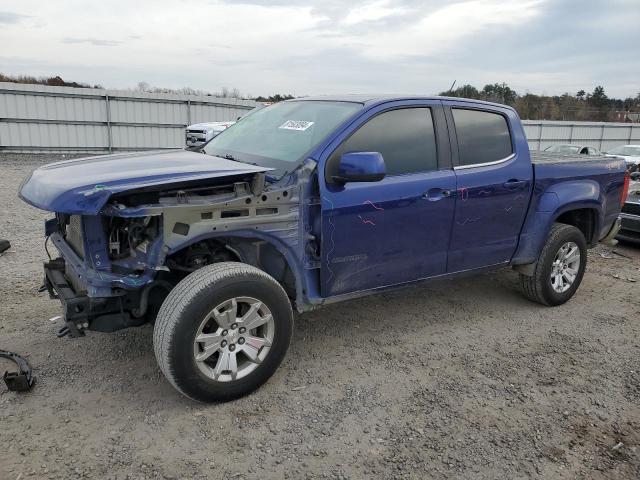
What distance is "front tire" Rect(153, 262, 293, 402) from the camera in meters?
3.04

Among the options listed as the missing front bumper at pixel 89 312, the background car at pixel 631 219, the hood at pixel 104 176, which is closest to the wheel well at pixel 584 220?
the background car at pixel 631 219

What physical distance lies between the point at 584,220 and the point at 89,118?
16.7 m

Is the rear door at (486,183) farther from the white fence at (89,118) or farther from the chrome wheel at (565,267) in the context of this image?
the white fence at (89,118)

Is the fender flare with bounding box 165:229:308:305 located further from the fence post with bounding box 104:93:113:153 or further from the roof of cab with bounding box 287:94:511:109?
the fence post with bounding box 104:93:113:153

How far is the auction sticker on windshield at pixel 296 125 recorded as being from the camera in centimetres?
392

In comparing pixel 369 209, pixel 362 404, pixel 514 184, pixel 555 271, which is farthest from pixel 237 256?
pixel 555 271

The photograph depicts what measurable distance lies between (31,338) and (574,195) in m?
4.83

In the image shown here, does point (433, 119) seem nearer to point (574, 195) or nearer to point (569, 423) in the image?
point (574, 195)

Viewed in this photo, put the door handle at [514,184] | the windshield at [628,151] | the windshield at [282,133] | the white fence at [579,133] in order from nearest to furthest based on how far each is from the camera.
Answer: the windshield at [282,133] → the door handle at [514,184] → the windshield at [628,151] → the white fence at [579,133]

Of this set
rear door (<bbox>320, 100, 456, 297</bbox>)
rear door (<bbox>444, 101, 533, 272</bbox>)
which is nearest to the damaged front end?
rear door (<bbox>320, 100, 456, 297</bbox>)

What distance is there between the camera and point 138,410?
3217mm

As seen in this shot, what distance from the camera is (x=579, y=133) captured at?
94.7 feet

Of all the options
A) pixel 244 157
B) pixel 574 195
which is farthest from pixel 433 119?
pixel 574 195

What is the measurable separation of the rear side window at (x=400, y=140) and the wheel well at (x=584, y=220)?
2.08 meters
